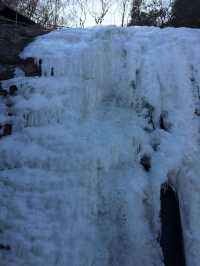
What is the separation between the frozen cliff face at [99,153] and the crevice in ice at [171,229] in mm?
64

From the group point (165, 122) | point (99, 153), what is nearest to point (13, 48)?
point (99, 153)

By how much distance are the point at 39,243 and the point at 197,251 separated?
1442mm

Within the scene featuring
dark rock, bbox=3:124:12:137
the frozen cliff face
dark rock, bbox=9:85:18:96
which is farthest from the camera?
dark rock, bbox=9:85:18:96

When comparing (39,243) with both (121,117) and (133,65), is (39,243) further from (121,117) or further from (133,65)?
(133,65)

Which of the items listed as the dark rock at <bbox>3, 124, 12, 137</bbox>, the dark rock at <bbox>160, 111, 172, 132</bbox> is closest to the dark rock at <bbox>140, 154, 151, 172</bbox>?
the dark rock at <bbox>160, 111, 172, 132</bbox>

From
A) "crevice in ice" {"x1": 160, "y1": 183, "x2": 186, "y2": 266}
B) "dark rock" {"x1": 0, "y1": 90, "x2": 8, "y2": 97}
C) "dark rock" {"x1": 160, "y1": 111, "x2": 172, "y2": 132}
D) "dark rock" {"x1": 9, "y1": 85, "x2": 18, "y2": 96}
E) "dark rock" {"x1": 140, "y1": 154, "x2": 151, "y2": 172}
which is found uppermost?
"dark rock" {"x1": 9, "y1": 85, "x2": 18, "y2": 96}

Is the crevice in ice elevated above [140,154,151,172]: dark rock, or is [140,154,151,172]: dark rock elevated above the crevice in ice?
[140,154,151,172]: dark rock

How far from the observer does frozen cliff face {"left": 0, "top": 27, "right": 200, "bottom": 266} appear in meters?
3.96

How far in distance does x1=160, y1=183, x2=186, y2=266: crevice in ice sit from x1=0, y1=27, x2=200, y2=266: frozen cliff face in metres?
0.06

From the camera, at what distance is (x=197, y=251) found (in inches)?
159

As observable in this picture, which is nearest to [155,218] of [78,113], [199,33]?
[78,113]

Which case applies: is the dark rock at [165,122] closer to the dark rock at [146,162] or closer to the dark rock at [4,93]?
the dark rock at [146,162]

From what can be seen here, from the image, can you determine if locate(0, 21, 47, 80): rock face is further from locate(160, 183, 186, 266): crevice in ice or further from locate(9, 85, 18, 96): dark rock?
locate(160, 183, 186, 266): crevice in ice

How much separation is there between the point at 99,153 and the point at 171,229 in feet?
3.26
